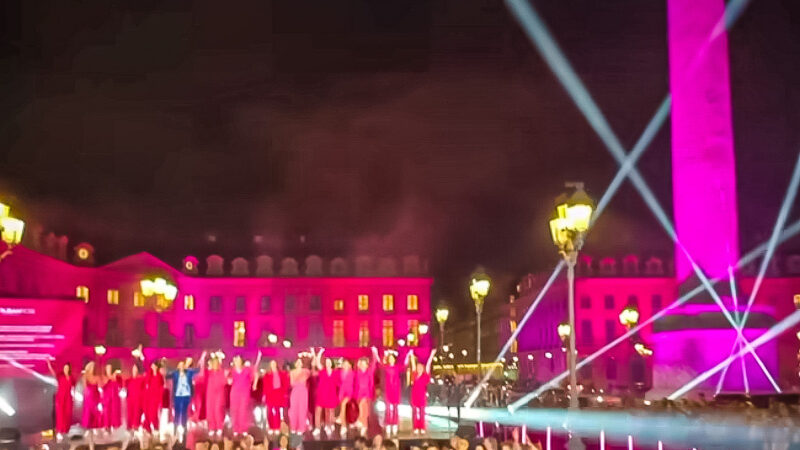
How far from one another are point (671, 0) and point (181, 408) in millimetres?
24852

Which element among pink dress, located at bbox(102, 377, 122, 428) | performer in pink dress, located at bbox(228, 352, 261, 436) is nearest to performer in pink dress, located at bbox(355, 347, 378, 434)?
performer in pink dress, located at bbox(228, 352, 261, 436)

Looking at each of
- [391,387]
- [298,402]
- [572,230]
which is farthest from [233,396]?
[572,230]

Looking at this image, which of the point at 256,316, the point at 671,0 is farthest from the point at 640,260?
the point at 671,0

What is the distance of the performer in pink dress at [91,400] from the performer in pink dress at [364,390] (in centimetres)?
612

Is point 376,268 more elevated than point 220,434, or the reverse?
point 376,268

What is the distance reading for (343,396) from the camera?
20.9 meters

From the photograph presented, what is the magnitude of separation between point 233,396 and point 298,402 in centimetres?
154

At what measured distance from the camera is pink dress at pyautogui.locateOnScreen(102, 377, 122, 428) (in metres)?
20.9

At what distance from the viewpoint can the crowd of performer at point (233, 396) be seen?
2045cm

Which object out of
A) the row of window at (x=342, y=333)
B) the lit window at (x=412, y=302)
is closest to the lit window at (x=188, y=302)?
the row of window at (x=342, y=333)

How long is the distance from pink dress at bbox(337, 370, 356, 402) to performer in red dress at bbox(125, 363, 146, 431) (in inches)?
183

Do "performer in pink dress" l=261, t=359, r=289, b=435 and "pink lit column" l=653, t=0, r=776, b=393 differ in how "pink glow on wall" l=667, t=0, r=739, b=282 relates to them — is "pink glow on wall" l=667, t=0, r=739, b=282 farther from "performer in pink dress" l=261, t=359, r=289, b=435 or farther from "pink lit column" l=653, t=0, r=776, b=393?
"performer in pink dress" l=261, t=359, r=289, b=435

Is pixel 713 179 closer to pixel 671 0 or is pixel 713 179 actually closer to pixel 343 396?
pixel 671 0

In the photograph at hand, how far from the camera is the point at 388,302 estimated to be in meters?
85.4
